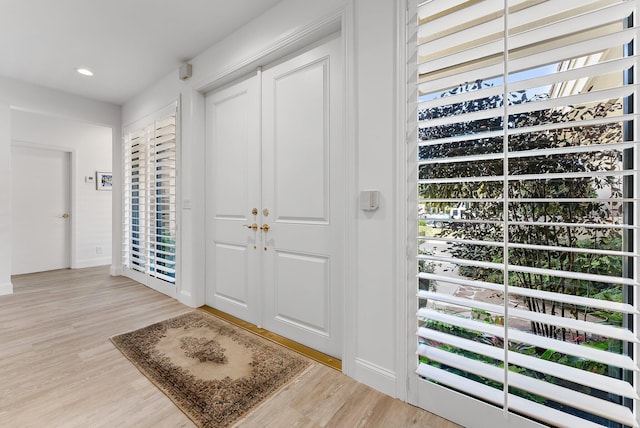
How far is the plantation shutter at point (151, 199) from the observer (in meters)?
3.35

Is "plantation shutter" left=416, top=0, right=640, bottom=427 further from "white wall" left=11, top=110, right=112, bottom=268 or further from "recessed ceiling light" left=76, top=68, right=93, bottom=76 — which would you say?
"white wall" left=11, top=110, right=112, bottom=268

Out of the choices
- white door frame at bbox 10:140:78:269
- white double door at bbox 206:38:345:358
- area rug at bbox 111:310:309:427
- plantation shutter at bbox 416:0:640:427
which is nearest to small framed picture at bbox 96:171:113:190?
white door frame at bbox 10:140:78:269

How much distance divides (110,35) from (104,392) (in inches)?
112

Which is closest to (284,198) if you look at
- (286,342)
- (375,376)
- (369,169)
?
(369,169)

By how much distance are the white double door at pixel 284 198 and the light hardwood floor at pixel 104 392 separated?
0.47 metres

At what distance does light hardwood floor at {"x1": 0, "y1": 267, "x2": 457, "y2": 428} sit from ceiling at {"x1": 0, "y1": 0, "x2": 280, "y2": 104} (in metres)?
2.55

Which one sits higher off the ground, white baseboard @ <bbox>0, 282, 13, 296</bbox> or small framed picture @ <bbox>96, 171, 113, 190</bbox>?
small framed picture @ <bbox>96, 171, 113, 190</bbox>

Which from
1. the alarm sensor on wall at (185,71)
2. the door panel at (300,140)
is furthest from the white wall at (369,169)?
the alarm sensor on wall at (185,71)

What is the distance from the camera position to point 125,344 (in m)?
2.20

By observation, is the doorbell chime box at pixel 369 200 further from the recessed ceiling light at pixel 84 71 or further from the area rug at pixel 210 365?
the recessed ceiling light at pixel 84 71

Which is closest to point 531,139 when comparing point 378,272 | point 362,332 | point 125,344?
point 378,272

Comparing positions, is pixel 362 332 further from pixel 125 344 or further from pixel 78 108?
pixel 78 108

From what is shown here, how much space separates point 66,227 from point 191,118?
3786mm

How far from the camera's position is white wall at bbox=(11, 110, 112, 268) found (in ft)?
15.3
